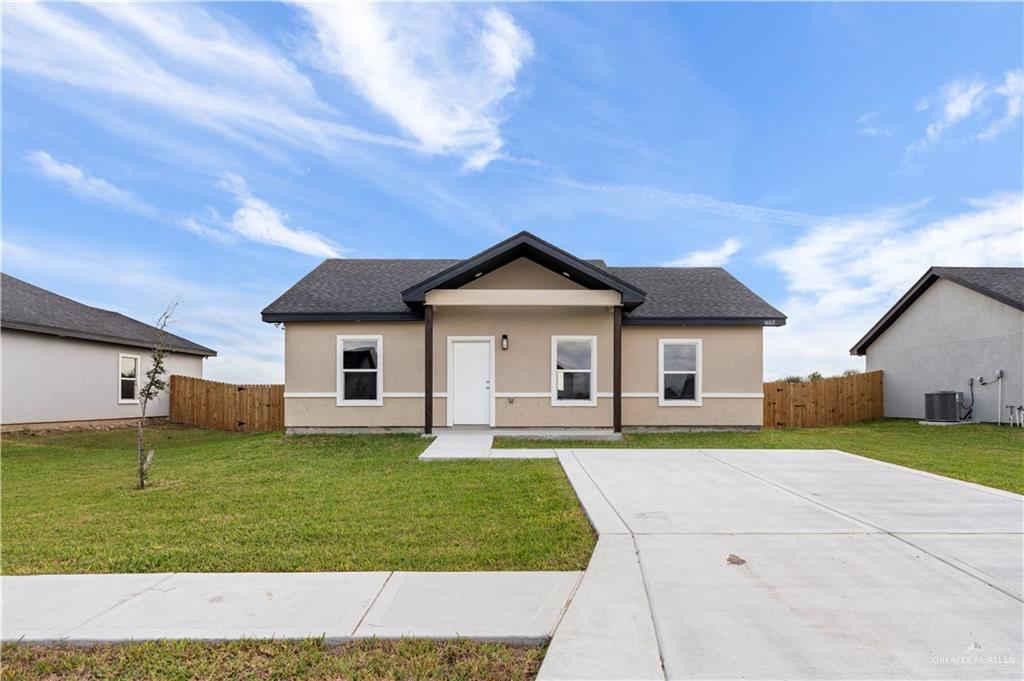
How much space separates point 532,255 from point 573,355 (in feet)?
8.95

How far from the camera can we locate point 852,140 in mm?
13008

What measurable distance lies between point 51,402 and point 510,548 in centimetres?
1813

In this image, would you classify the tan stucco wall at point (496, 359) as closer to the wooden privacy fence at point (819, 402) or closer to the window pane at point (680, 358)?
the window pane at point (680, 358)

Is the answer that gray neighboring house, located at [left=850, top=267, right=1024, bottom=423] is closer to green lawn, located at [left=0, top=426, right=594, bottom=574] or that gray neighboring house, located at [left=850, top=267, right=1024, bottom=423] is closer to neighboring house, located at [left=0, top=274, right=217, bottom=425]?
green lawn, located at [left=0, top=426, right=594, bottom=574]

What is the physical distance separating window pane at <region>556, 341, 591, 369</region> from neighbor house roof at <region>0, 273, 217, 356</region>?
14.0 m

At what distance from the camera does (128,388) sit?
19984mm

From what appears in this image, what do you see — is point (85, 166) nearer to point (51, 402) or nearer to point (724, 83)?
point (51, 402)

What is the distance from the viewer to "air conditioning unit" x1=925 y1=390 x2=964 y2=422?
17219 millimetres

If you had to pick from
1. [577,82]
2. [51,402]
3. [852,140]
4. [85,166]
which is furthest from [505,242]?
[51,402]

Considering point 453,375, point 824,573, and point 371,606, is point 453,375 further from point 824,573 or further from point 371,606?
point 824,573

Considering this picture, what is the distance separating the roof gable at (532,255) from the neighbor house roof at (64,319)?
11450 millimetres

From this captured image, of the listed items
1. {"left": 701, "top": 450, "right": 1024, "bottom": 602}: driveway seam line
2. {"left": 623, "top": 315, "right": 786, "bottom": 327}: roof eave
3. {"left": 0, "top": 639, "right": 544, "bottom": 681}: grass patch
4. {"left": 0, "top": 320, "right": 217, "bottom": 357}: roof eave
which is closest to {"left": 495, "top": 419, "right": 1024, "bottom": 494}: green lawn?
{"left": 623, "top": 315, "right": 786, "bottom": 327}: roof eave

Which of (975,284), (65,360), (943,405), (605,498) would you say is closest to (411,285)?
(605,498)

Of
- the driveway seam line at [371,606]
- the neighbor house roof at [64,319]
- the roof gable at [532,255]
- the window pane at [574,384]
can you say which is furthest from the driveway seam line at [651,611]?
the neighbor house roof at [64,319]
